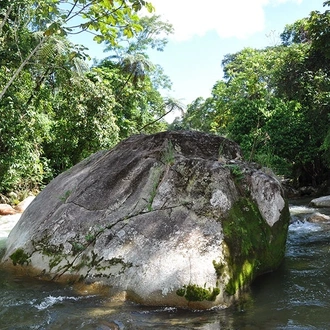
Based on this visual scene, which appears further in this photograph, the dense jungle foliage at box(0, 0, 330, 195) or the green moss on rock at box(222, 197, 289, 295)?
the dense jungle foliage at box(0, 0, 330, 195)

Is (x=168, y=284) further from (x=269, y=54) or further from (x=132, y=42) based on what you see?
(x=132, y=42)

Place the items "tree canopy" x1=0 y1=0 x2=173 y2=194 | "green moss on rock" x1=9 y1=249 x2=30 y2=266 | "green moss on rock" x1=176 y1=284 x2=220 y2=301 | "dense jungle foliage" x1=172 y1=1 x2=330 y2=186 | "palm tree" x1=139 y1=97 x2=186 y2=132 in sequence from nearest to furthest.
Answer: "green moss on rock" x1=176 y1=284 x2=220 y2=301 → "green moss on rock" x1=9 y1=249 x2=30 y2=266 → "tree canopy" x1=0 y1=0 x2=173 y2=194 → "dense jungle foliage" x1=172 y1=1 x2=330 y2=186 → "palm tree" x1=139 y1=97 x2=186 y2=132

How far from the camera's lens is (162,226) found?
419cm

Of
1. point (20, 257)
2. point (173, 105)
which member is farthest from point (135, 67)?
point (20, 257)

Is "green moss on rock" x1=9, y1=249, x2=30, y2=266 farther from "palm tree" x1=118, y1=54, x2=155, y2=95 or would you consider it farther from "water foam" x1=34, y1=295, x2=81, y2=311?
"palm tree" x1=118, y1=54, x2=155, y2=95

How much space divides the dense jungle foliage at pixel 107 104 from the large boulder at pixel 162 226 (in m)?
1.81

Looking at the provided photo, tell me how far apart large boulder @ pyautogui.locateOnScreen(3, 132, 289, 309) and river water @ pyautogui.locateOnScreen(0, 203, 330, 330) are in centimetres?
16

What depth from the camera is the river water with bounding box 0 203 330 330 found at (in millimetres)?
3168

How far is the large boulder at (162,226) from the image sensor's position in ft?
12.2

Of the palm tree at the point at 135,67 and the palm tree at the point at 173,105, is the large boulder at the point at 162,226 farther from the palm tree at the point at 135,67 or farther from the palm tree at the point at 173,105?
the palm tree at the point at 173,105

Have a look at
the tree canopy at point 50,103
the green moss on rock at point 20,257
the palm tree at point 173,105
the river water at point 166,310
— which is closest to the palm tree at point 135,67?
the tree canopy at point 50,103

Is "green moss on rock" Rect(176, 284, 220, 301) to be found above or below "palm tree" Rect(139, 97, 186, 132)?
below

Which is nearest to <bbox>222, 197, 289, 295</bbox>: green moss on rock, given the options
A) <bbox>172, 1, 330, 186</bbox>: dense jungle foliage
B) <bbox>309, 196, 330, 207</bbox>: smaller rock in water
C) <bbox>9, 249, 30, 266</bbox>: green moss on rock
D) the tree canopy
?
<bbox>9, 249, 30, 266</bbox>: green moss on rock

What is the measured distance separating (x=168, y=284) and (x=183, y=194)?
4.05 feet
